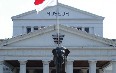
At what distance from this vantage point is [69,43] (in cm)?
7994

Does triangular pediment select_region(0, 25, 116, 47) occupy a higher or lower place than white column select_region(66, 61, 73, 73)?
higher

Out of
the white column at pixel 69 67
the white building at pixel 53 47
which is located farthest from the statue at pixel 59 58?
the white column at pixel 69 67

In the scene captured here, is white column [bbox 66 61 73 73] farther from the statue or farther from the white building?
the statue

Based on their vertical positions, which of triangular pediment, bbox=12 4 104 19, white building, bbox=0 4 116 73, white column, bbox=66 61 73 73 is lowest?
white column, bbox=66 61 73 73

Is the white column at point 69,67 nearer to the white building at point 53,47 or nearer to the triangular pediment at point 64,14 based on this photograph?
the white building at point 53,47

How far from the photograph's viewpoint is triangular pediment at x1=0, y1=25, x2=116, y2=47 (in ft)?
261

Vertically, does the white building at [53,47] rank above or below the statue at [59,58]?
above

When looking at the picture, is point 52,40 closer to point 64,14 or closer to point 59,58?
point 64,14

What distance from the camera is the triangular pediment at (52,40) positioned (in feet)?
261

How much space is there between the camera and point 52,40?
79.9 m

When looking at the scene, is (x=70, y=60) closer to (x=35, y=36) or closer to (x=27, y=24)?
(x=35, y=36)

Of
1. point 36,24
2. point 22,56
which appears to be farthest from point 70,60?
point 36,24

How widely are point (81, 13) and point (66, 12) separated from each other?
128 inches

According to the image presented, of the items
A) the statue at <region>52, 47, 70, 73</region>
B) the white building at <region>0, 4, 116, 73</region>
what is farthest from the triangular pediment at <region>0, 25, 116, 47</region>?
the statue at <region>52, 47, 70, 73</region>
